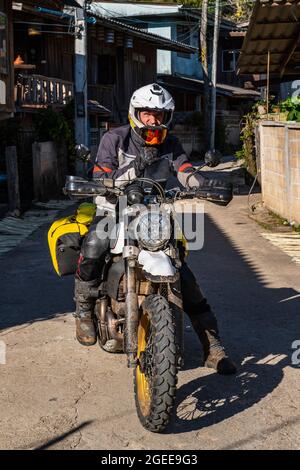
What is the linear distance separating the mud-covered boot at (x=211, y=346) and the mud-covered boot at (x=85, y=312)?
0.84m

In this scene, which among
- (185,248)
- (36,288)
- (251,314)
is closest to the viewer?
(185,248)

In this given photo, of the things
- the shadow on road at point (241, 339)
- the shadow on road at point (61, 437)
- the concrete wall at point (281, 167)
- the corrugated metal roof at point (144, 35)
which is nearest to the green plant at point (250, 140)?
the concrete wall at point (281, 167)

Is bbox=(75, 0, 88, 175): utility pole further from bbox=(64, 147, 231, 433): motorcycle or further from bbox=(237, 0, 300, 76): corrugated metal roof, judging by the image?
bbox=(64, 147, 231, 433): motorcycle

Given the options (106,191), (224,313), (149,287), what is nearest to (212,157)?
(106,191)

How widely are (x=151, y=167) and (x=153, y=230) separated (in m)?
0.91

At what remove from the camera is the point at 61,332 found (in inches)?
272

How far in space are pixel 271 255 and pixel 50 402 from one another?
665 cm

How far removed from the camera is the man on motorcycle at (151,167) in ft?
18.1

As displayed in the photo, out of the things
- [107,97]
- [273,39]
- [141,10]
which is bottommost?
[107,97]

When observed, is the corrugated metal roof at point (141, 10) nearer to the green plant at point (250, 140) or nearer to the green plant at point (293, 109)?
the green plant at point (250, 140)

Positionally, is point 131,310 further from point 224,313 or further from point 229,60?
point 229,60

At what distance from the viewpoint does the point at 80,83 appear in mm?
22828
